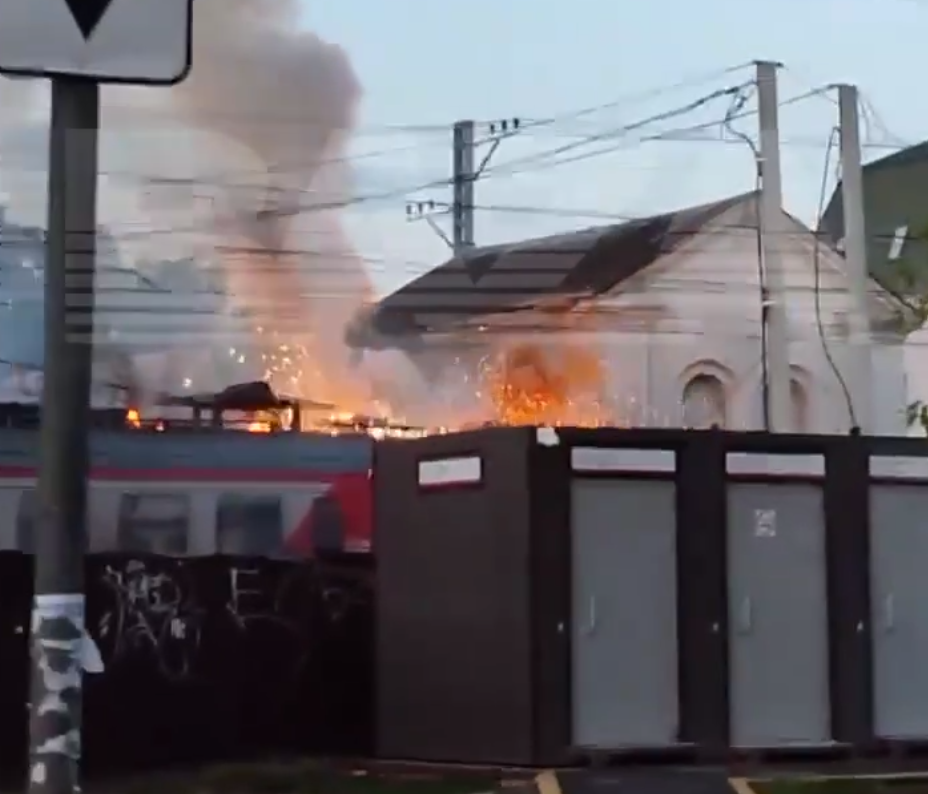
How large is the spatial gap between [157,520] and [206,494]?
671 millimetres

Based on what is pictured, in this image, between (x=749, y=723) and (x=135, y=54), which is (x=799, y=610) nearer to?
(x=749, y=723)

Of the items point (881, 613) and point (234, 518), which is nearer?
point (881, 613)

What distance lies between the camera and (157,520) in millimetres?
20750

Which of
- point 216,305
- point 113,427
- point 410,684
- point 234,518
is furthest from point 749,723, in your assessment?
point 216,305

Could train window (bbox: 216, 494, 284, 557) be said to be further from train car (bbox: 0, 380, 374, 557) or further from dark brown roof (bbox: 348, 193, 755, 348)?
dark brown roof (bbox: 348, 193, 755, 348)

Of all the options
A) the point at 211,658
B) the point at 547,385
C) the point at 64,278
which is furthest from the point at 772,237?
the point at 64,278

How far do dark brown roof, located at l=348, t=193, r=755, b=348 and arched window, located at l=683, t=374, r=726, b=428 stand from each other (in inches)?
120

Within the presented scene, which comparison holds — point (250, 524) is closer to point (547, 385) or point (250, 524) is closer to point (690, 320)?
point (547, 385)

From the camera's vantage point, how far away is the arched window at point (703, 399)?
39.8 meters

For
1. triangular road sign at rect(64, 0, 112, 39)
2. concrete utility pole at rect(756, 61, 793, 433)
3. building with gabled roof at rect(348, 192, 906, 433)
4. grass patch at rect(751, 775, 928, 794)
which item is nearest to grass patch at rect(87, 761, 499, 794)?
grass patch at rect(751, 775, 928, 794)

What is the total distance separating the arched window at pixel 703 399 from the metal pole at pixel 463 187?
6.78m

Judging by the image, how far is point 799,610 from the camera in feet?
42.8

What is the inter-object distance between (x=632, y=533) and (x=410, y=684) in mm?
2217

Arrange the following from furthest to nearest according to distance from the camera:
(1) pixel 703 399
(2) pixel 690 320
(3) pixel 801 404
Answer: (1) pixel 703 399 → (2) pixel 690 320 → (3) pixel 801 404
